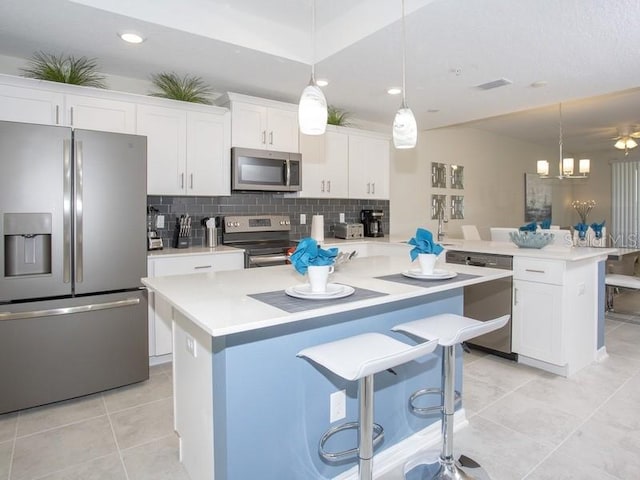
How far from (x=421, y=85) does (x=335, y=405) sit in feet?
9.80

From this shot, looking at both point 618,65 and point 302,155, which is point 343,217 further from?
point 618,65

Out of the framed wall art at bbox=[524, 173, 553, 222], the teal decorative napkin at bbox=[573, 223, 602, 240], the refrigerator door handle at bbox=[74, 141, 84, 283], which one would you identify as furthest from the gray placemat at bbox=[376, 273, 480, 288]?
the framed wall art at bbox=[524, 173, 553, 222]

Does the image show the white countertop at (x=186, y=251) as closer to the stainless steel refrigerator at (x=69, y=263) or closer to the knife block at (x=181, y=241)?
the knife block at (x=181, y=241)

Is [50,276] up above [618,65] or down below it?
below

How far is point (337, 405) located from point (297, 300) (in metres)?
0.59

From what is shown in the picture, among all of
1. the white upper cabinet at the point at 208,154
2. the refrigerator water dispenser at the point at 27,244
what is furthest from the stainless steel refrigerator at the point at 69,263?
the white upper cabinet at the point at 208,154

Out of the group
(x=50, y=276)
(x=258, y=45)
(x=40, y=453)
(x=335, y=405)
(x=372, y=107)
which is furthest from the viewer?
(x=372, y=107)

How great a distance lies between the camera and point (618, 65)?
318cm

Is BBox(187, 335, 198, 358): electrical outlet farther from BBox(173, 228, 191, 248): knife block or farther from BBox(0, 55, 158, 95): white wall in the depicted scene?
BBox(0, 55, 158, 95): white wall

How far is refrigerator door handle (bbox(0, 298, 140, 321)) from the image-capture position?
248 cm

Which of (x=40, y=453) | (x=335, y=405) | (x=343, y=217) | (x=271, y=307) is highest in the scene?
(x=343, y=217)

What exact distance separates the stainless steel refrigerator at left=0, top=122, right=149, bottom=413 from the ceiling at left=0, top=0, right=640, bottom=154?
2.37 feet

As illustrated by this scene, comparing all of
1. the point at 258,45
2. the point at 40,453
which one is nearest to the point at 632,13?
the point at 258,45

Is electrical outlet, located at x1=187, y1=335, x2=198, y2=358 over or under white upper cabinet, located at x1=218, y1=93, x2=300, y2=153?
under
